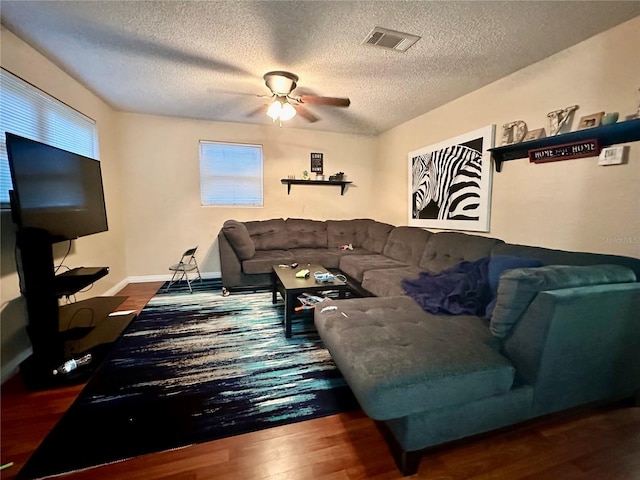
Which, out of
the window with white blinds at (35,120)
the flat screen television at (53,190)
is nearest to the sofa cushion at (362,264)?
the flat screen television at (53,190)

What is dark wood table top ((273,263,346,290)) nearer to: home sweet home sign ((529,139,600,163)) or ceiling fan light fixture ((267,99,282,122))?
ceiling fan light fixture ((267,99,282,122))

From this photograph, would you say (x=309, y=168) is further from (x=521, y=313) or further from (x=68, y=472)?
(x=68, y=472)

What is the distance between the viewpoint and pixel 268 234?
14.3 feet

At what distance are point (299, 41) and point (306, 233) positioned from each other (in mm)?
2761

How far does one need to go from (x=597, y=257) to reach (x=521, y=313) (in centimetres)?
95

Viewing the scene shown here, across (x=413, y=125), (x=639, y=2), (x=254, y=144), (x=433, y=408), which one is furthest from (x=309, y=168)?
(x=433, y=408)

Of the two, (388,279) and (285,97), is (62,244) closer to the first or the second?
(285,97)

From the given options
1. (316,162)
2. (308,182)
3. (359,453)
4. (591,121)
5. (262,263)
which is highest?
(316,162)

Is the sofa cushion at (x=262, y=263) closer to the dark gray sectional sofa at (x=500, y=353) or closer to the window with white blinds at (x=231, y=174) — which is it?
the window with white blinds at (x=231, y=174)

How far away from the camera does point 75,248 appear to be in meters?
2.80

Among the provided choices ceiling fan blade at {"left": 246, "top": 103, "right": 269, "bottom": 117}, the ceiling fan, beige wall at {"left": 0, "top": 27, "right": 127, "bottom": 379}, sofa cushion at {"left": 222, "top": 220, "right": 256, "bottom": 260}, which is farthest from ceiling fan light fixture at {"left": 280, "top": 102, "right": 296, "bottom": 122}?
beige wall at {"left": 0, "top": 27, "right": 127, "bottom": 379}

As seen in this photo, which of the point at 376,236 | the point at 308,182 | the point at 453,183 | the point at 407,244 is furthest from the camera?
the point at 308,182

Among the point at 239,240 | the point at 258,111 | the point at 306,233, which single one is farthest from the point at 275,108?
the point at 306,233

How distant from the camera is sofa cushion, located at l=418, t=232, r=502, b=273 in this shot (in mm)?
2598
